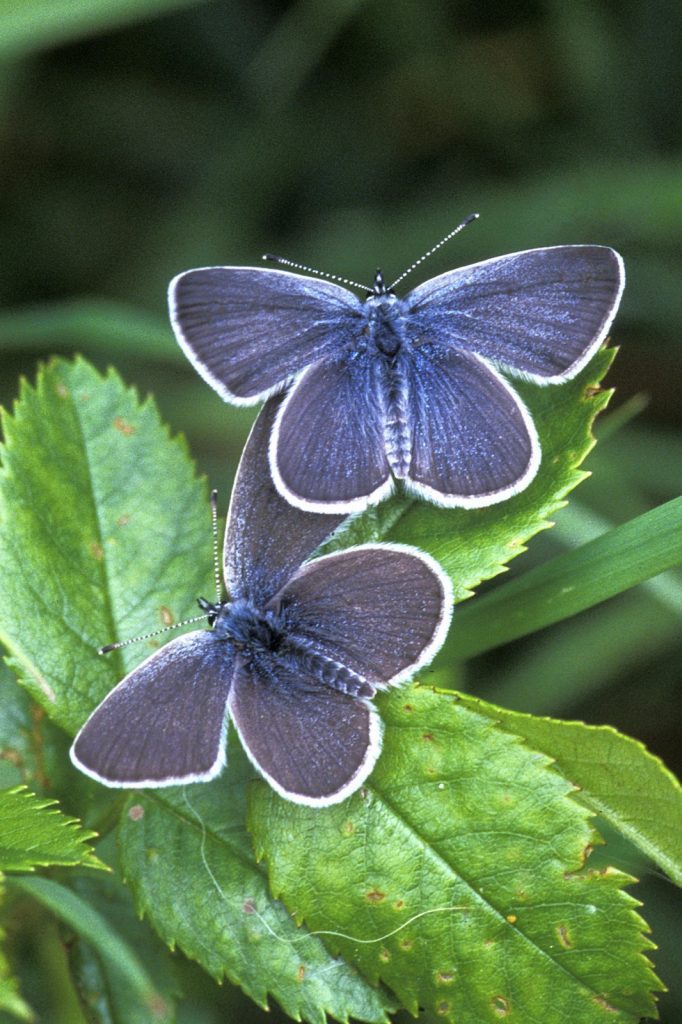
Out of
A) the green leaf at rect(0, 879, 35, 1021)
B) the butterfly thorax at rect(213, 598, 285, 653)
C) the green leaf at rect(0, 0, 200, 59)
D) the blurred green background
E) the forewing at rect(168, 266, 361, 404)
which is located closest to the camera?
the green leaf at rect(0, 879, 35, 1021)

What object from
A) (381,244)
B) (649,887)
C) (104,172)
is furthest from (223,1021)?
(104,172)

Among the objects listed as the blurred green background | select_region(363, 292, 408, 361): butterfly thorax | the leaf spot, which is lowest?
the leaf spot

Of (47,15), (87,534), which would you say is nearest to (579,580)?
(87,534)

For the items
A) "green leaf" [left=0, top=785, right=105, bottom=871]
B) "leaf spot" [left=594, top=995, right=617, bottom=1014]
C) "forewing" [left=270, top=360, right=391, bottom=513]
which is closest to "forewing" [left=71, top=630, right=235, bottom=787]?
"green leaf" [left=0, top=785, right=105, bottom=871]

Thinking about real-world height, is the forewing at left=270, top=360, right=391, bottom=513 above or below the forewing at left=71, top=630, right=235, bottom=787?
above

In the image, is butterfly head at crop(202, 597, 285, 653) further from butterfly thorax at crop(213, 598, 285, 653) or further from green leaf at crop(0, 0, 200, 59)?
green leaf at crop(0, 0, 200, 59)

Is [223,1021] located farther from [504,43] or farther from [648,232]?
[504,43]

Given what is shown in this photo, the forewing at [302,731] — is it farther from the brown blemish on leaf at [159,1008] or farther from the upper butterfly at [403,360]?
the brown blemish on leaf at [159,1008]

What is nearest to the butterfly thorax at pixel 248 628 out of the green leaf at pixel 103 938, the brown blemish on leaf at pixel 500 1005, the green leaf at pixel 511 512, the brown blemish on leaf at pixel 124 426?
the green leaf at pixel 511 512
